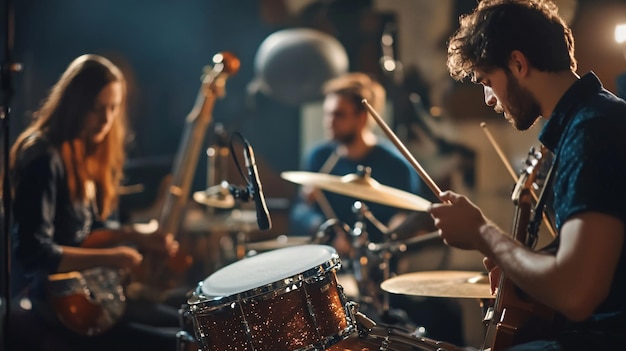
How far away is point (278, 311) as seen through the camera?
2.27m

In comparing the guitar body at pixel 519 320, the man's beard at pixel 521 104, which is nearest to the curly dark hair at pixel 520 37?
the man's beard at pixel 521 104

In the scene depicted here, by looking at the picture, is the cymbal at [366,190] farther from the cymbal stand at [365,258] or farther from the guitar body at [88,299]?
the guitar body at [88,299]

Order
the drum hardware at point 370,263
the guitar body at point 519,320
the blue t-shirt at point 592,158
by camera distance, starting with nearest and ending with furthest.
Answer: the blue t-shirt at point 592,158 < the guitar body at point 519,320 < the drum hardware at point 370,263

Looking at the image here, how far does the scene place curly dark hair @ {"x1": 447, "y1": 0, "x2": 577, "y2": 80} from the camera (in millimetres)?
1984

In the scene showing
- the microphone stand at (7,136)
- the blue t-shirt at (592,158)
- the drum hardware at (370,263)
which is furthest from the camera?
the drum hardware at (370,263)

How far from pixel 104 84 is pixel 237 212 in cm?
157

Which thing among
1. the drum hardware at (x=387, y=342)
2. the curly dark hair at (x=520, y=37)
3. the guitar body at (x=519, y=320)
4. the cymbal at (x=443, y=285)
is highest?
the curly dark hair at (x=520, y=37)

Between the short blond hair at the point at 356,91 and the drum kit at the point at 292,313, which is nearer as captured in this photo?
the drum kit at the point at 292,313

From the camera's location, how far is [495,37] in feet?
6.59

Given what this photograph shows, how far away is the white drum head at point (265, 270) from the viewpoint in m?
2.30

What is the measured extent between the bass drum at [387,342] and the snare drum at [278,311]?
0.11ft

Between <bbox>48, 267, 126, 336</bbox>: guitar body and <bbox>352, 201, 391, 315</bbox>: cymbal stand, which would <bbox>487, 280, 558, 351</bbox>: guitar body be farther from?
<bbox>48, 267, 126, 336</bbox>: guitar body

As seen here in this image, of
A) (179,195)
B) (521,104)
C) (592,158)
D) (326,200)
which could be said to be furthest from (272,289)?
(326,200)

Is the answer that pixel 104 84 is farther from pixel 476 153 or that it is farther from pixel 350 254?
pixel 476 153
